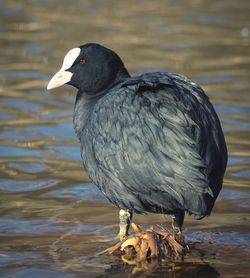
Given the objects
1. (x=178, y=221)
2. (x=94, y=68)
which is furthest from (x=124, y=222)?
(x=94, y=68)

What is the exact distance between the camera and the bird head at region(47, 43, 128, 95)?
6.61m

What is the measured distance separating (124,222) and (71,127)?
359 cm

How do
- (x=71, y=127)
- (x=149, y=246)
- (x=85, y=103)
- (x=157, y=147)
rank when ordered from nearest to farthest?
(x=157, y=147), (x=149, y=246), (x=85, y=103), (x=71, y=127)

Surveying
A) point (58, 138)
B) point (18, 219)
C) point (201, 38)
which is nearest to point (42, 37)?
point (201, 38)

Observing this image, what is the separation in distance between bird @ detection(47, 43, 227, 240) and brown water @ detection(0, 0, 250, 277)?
17.2 inches

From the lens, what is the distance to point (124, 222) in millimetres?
6352

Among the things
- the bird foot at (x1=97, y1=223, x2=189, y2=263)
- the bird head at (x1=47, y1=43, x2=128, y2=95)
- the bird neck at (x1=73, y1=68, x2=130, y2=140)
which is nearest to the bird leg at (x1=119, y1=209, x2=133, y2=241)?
the bird foot at (x1=97, y1=223, x2=189, y2=263)

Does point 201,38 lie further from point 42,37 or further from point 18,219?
point 18,219

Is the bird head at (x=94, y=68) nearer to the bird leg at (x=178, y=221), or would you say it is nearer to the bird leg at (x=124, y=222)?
the bird leg at (x=124, y=222)

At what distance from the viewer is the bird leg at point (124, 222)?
6324 mm

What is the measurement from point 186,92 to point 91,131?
0.66 metres

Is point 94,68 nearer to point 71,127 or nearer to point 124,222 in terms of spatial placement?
point 124,222

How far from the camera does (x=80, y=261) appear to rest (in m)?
5.94

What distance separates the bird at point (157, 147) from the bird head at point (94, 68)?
467 millimetres
